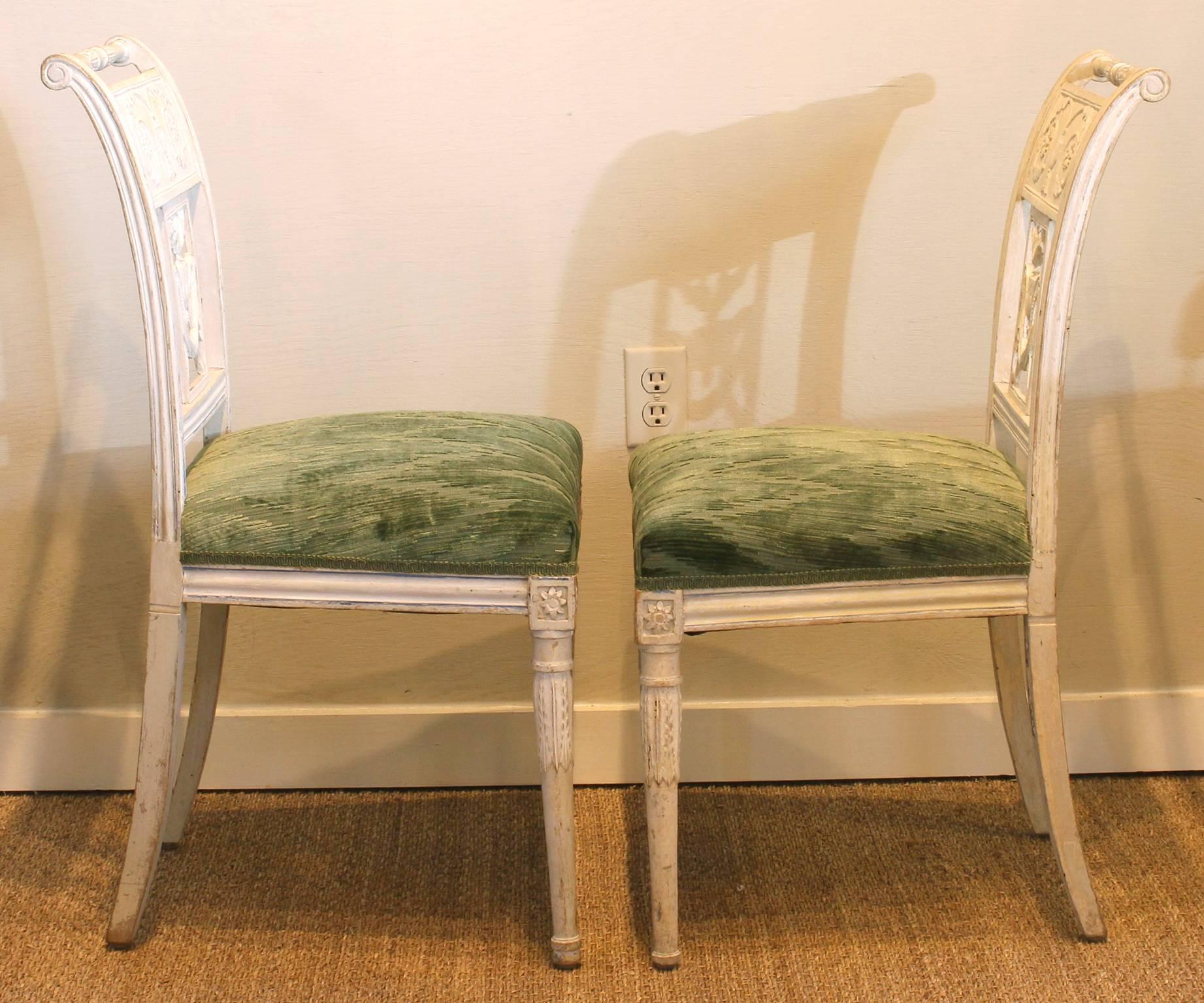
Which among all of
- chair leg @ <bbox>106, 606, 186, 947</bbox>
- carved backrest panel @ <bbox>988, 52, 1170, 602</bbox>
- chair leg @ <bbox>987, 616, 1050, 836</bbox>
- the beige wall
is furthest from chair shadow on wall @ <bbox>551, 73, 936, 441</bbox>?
chair leg @ <bbox>106, 606, 186, 947</bbox>

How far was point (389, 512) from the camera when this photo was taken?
1.03 meters

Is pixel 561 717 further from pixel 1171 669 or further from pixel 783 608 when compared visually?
pixel 1171 669

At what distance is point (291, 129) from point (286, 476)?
0.44 meters

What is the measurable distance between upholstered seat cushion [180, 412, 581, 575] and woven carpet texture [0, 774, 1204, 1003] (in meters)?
0.41

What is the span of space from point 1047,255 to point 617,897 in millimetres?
758

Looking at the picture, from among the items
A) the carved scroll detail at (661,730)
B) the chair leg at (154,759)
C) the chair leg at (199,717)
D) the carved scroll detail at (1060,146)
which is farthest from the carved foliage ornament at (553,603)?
the carved scroll detail at (1060,146)

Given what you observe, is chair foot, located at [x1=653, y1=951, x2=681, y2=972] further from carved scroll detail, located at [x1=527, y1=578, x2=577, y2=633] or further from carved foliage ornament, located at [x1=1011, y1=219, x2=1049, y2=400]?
carved foliage ornament, located at [x1=1011, y1=219, x2=1049, y2=400]

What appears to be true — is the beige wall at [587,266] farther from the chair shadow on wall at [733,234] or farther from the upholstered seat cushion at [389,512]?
the upholstered seat cushion at [389,512]

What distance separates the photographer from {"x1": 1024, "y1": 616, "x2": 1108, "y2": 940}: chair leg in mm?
1099

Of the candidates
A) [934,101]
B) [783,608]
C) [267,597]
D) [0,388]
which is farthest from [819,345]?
[0,388]

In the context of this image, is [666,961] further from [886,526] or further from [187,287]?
[187,287]

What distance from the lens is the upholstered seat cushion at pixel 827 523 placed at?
102cm

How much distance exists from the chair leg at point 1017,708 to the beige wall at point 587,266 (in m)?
0.16

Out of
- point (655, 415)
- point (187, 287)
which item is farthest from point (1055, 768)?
point (187, 287)
